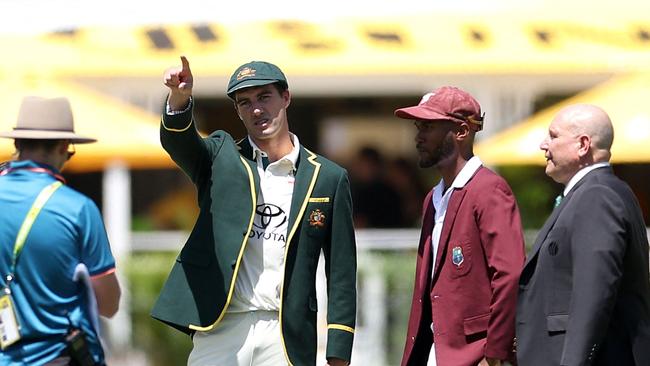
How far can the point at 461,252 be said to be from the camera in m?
5.28

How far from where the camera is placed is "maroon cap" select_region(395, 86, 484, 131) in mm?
5375

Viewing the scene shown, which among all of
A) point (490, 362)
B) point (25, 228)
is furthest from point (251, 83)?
point (490, 362)

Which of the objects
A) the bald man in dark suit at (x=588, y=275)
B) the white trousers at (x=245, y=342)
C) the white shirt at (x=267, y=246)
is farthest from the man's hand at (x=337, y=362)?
the bald man in dark suit at (x=588, y=275)

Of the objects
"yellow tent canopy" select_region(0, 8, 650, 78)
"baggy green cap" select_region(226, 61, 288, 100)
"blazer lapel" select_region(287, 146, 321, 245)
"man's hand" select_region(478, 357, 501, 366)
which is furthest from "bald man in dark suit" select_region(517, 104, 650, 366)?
"yellow tent canopy" select_region(0, 8, 650, 78)

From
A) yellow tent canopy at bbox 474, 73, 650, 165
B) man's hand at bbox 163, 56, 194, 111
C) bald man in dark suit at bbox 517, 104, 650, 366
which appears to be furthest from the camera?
yellow tent canopy at bbox 474, 73, 650, 165

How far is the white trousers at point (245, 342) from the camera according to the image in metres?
5.23

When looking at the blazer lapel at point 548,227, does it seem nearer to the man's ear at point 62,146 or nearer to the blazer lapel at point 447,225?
the blazer lapel at point 447,225

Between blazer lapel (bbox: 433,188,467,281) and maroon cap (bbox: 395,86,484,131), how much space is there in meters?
0.31

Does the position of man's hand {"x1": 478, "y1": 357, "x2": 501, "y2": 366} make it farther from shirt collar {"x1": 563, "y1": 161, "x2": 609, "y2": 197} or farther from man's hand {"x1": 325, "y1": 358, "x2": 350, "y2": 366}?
shirt collar {"x1": 563, "y1": 161, "x2": 609, "y2": 197}

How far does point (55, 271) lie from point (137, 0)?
884 cm

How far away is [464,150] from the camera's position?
5.47m

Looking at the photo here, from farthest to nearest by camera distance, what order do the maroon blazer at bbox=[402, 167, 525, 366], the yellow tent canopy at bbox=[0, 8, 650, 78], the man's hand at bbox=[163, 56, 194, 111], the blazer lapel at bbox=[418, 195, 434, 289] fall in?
1. the yellow tent canopy at bbox=[0, 8, 650, 78]
2. the blazer lapel at bbox=[418, 195, 434, 289]
3. the maroon blazer at bbox=[402, 167, 525, 366]
4. the man's hand at bbox=[163, 56, 194, 111]

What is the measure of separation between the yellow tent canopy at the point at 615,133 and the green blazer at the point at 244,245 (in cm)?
494

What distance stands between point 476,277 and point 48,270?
66.3 inches
